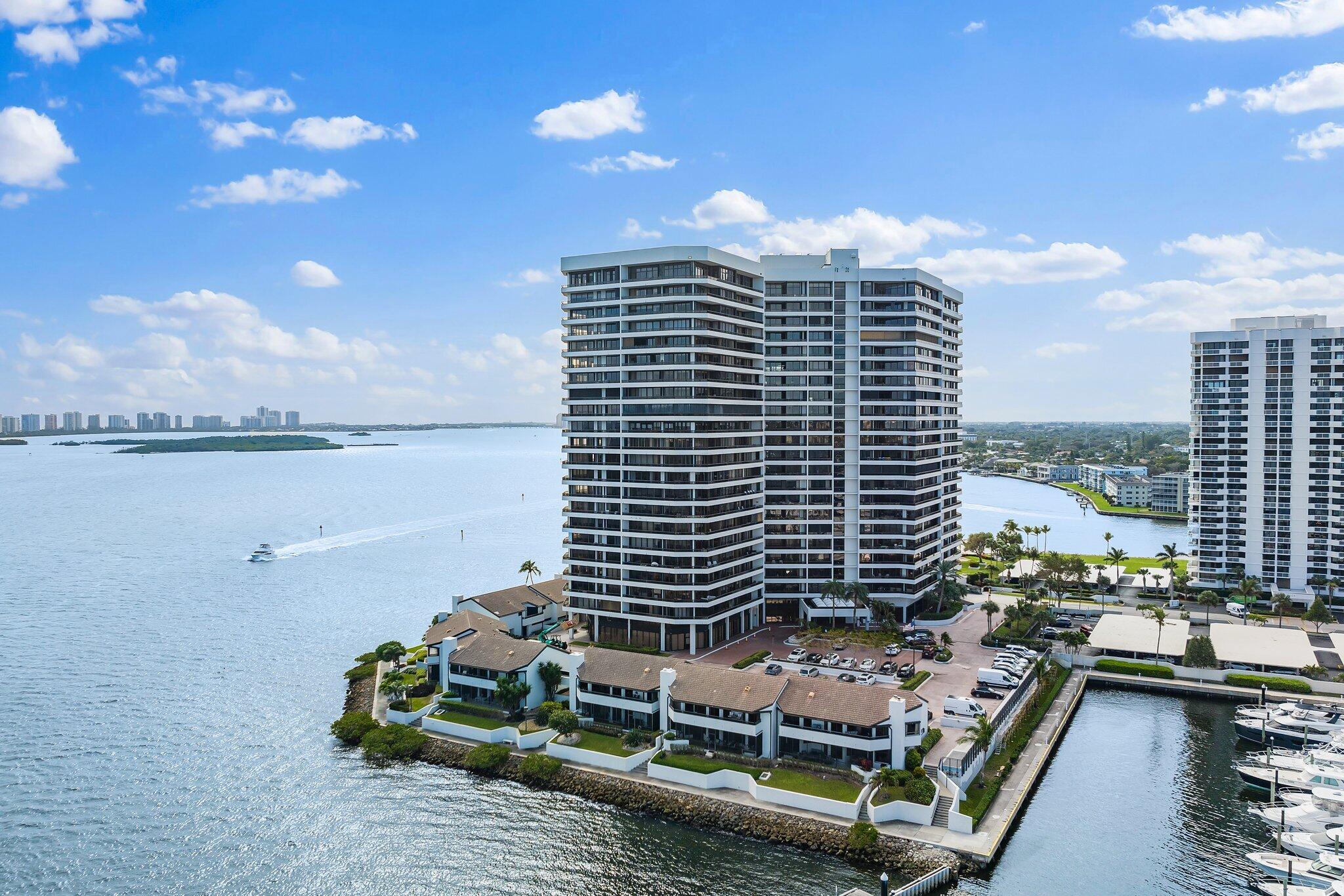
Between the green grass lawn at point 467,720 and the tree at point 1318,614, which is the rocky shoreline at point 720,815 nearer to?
the green grass lawn at point 467,720

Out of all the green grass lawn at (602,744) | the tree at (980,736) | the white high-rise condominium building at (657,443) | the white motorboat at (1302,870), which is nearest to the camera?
the white motorboat at (1302,870)

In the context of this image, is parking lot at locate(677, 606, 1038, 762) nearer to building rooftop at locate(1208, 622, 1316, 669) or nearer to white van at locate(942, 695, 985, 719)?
white van at locate(942, 695, 985, 719)

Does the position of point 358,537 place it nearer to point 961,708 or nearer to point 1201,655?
point 961,708

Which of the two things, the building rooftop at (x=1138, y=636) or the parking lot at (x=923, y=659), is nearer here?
the parking lot at (x=923, y=659)

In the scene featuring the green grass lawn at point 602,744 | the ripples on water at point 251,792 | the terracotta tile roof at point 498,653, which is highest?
the terracotta tile roof at point 498,653

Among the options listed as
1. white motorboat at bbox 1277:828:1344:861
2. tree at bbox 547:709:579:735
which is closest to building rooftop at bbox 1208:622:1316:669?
white motorboat at bbox 1277:828:1344:861

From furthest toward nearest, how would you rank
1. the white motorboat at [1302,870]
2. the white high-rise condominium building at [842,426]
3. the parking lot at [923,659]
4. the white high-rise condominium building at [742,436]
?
the white high-rise condominium building at [842,426], the white high-rise condominium building at [742,436], the parking lot at [923,659], the white motorboat at [1302,870]

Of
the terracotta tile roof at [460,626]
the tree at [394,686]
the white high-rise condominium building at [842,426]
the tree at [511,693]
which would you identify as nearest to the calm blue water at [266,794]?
the tree at [394,686]
